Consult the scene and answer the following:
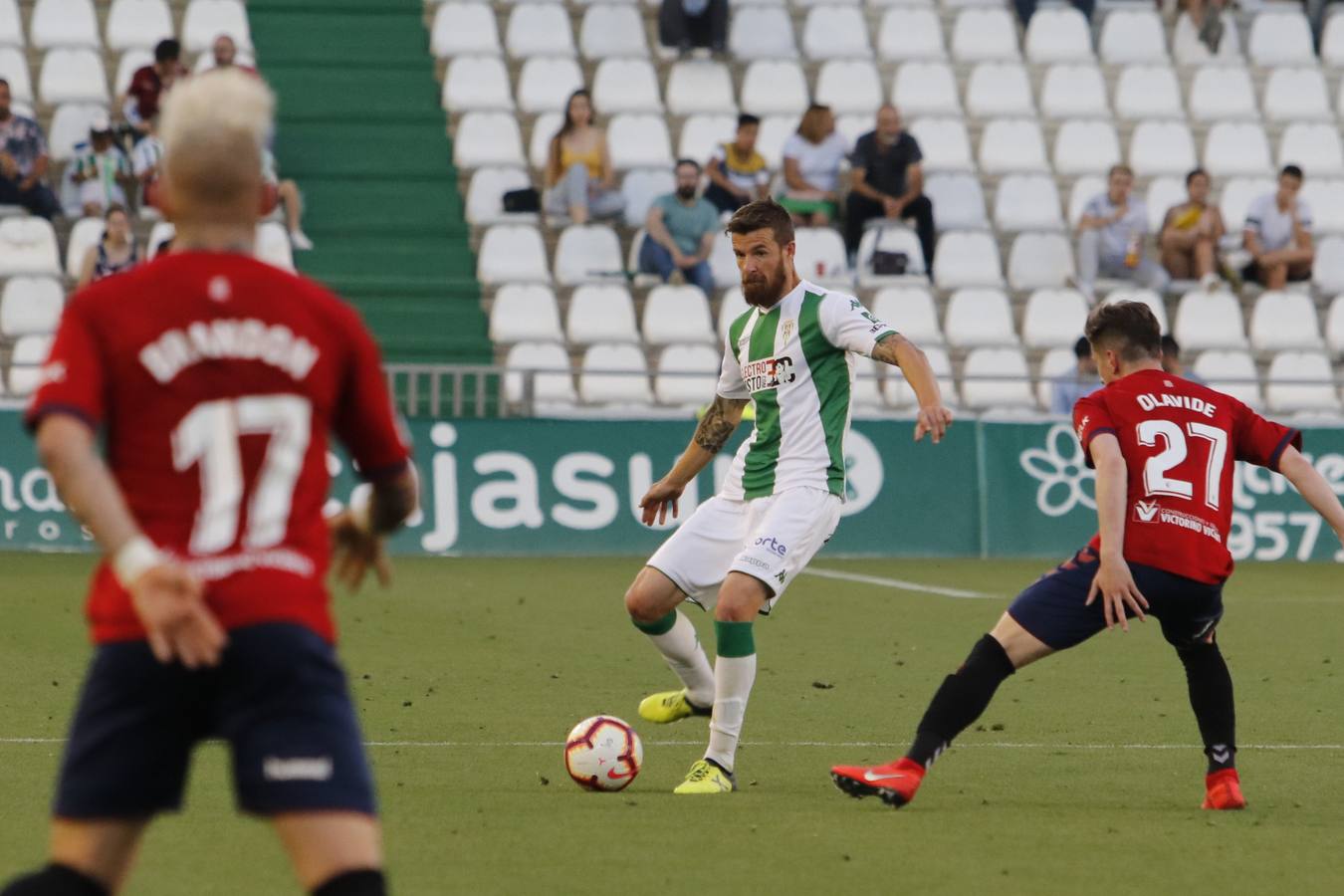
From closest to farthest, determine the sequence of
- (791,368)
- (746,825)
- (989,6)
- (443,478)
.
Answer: (746,825)
(791,368)
(443,478)
(989,6)

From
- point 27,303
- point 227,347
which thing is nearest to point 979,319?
point 27,303

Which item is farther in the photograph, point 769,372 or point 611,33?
point 611,33

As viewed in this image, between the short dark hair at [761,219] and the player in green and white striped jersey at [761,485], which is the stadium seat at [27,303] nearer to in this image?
the player in green and white striped jersey at [761,485]

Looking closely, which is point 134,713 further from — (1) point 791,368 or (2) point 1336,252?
(2) point 1336,252

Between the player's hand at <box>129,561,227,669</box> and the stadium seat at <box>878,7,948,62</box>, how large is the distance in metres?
20.9

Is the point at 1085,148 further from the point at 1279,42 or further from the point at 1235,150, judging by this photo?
the point at 1279,42

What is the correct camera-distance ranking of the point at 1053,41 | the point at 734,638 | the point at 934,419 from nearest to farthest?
the point at 934,419
the point at 734,638
the point at 1053,41

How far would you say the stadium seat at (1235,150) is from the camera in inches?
925

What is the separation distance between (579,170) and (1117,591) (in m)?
13.7

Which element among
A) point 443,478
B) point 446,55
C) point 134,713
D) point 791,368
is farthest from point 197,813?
point 446,55

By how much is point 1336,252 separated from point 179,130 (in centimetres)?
2041

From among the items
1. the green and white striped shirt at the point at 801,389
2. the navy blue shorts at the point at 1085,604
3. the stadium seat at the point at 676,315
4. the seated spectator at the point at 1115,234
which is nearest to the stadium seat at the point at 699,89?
the stadium seat at the point at 676,315

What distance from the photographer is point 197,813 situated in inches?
272

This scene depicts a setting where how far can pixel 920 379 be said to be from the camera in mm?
7246
